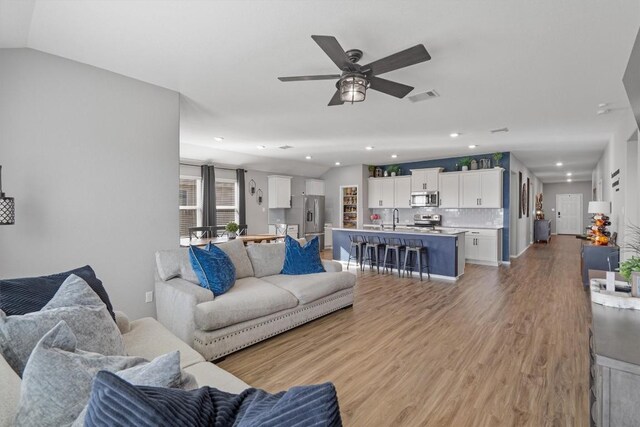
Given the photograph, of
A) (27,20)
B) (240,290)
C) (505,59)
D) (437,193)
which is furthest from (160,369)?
(437,193)

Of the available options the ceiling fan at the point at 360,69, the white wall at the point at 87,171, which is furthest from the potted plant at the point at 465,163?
the white wall at the point at 87,171

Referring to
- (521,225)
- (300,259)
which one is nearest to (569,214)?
(521,225)

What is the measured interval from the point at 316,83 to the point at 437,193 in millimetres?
5931

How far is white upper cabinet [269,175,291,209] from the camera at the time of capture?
9.55 metres

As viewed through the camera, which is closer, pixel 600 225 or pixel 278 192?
pixel 600 225

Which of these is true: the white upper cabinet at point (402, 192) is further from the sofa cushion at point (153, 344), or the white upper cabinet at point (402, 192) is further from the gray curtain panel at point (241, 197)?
the sofa cushion at point (153, 344)

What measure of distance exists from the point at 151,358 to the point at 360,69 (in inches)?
98.1

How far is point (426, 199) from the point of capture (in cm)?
848

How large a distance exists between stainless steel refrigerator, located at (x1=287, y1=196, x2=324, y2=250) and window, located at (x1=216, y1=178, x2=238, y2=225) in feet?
6.12

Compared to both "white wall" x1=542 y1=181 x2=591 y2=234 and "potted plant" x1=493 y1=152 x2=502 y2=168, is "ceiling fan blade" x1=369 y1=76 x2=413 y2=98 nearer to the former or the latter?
"potted plant" x1=493 y1=152 x2=502 y2=168

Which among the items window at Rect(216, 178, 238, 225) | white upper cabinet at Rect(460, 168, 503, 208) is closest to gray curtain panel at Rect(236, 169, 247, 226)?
window at Rect(216, 178, 238, 225)

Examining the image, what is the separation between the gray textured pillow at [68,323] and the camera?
132cm

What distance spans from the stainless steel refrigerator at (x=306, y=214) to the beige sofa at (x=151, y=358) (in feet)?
24.7

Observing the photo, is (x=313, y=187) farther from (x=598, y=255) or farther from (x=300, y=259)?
(x=598, y=255)
